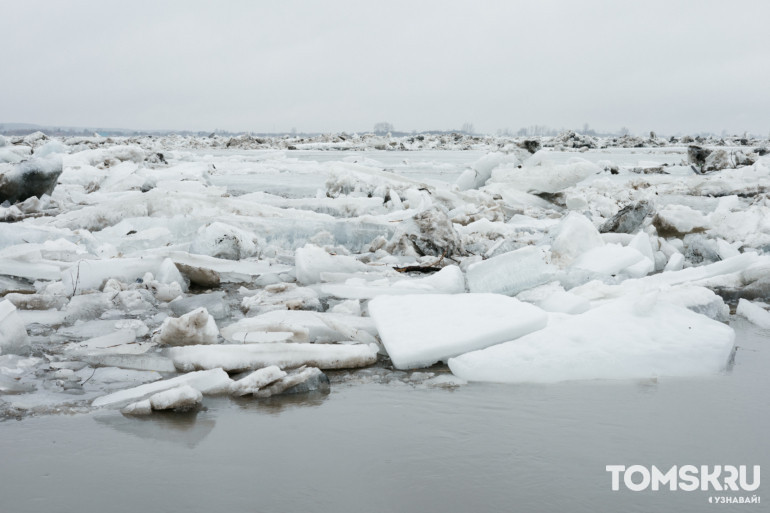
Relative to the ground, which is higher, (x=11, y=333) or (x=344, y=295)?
(x=11, y=333)

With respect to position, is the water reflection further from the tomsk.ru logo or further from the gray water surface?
the tomsk.ru logo

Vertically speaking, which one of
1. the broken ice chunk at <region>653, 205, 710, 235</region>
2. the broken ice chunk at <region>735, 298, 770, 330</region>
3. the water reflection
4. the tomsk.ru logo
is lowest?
the broken ice chunk at <region>735, 298, 770, 330</region>

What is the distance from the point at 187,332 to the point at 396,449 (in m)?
→ 1.11

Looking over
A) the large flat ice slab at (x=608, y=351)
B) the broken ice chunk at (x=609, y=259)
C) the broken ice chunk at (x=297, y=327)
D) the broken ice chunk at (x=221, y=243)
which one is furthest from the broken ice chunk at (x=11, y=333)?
the broken ice chunk at (x=609, y=259)

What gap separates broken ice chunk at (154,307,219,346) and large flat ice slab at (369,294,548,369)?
0.65 meters

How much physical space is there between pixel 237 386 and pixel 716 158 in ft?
34.9

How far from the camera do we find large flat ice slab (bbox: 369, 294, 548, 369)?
90.9 inches

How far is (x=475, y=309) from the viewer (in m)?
2.59

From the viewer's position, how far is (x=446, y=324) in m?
2.48

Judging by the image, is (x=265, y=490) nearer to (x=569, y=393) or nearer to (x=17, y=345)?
(x=569, y=393)

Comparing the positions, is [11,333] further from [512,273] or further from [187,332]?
[512,273]

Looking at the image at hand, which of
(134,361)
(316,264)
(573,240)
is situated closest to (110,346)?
(134,361)

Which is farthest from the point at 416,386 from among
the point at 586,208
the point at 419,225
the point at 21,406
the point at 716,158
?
the point at 716,158

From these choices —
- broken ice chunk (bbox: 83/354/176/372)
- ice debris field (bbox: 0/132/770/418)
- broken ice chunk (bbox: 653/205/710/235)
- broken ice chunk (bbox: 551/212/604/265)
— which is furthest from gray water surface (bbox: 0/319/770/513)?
broken ice chunk (bbox: 653/205/710/235)
